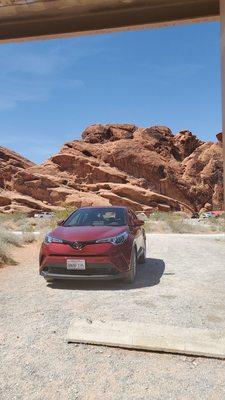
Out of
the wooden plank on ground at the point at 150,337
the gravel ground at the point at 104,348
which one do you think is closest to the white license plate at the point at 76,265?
the gravel ground at the point at 104,348

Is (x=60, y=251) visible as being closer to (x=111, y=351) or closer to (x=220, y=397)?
(x=111, y=351)

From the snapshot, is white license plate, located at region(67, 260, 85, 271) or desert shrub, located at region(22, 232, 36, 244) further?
desert shrub, located at region(22, 232, 36, 244)

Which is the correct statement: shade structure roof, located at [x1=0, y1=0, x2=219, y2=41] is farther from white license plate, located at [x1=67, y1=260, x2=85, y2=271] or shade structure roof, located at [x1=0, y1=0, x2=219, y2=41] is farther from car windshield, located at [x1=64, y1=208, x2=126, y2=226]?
car windshield, located at [x1=64, y1=208, x2=126, y2=226]

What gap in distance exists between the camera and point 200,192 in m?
67.8

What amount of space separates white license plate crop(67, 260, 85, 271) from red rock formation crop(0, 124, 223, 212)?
1899 inches

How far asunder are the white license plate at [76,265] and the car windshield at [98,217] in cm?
132

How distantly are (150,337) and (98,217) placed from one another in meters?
4.43

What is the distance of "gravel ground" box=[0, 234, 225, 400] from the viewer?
3352mm

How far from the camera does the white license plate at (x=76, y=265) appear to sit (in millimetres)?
7121

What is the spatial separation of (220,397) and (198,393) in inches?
6.7

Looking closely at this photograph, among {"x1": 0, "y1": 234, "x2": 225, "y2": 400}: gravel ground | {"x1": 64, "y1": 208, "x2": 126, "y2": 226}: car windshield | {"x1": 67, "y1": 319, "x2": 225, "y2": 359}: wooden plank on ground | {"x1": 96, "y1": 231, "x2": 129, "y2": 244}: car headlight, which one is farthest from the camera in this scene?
{"x1": 64, "y1": 208, "x2": 126, "y2": 226}: car windshield

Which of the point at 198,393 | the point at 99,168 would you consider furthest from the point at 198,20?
the point at 99,168

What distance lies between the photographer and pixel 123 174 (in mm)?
65500

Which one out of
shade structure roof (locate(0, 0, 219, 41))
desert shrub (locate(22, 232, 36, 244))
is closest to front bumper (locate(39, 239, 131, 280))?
shade structure roof (locate(0, 0, 219, 41))
